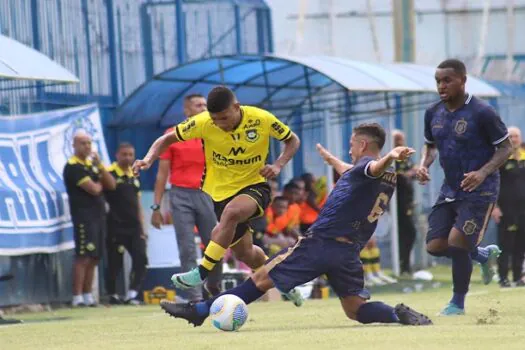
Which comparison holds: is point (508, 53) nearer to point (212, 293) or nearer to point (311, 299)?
point (311, 299)

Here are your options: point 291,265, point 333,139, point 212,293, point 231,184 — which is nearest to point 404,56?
point 333,139

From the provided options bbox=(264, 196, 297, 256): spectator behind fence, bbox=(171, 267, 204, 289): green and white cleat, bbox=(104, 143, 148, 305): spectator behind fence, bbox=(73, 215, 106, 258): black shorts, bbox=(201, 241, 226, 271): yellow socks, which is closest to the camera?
bbox=(171, 267, 204, 289): green and white cleat

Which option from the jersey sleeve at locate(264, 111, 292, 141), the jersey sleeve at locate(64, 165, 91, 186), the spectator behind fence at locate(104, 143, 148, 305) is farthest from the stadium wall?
the jersey sleeve at locate(264, 111, 292, 141)

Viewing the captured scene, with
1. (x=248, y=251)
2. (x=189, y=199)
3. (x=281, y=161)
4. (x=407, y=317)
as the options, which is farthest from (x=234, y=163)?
(x=189, y=199)

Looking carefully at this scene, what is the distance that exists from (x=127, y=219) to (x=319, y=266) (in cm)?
900

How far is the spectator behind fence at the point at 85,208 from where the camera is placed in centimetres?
1877

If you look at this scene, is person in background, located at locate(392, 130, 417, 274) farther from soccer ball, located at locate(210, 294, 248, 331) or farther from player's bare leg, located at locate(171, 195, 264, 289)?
soccer ball, located at locate(210, 294, 248, 331)

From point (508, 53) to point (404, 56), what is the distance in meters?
10.7

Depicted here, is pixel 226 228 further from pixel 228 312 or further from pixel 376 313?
pixel 376 313

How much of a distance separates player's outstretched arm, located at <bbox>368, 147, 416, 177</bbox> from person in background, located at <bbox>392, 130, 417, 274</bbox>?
1372cm

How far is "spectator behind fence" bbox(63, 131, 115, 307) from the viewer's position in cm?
1877

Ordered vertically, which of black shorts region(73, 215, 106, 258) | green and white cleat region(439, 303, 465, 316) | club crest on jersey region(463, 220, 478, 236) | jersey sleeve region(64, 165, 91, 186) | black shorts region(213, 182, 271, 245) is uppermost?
black shorts region(213, 182, 271, 245)

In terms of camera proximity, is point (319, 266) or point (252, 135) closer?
point (319, 266)

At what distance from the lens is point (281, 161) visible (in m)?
13.1
